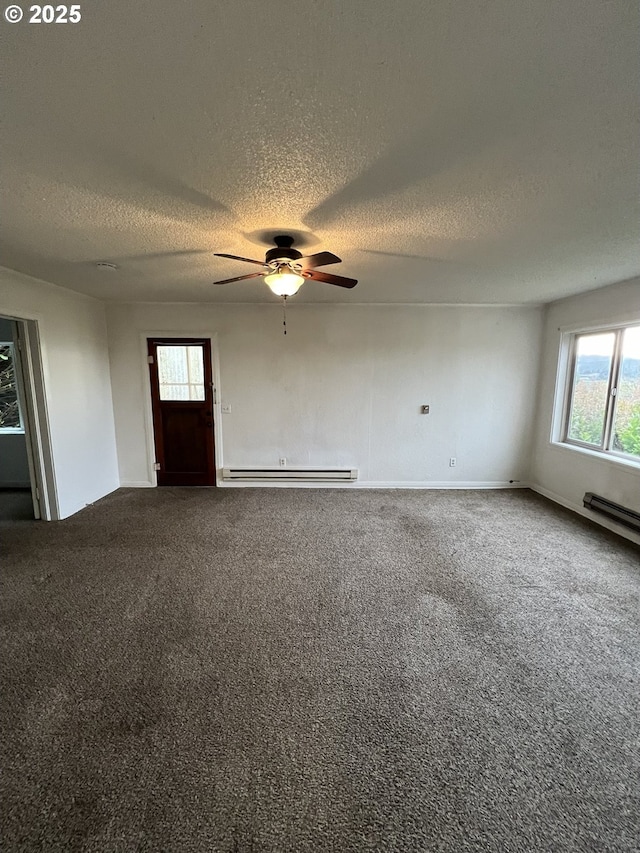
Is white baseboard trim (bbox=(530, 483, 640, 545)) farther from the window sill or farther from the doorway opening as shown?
the doorway opening

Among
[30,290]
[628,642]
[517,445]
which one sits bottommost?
[628,642]

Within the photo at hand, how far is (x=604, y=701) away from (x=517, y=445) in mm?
3505

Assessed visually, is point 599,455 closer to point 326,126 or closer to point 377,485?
point 377,485

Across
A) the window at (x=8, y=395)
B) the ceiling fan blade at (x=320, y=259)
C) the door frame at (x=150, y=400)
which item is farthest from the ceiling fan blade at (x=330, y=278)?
the window at (x=8, y=395)

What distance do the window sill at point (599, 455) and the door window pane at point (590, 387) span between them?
0.12 m

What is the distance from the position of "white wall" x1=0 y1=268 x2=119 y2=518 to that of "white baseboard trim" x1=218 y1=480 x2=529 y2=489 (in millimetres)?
1538

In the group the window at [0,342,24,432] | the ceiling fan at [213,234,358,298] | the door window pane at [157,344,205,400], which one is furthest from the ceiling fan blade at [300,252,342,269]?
the window at [0,342,24,432]

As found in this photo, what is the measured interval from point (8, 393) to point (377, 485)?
5.18m

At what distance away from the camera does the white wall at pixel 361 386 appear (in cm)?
441

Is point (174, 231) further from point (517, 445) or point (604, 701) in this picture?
point (517, 445)

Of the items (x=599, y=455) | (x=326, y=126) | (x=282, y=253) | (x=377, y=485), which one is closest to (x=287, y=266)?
(x=282, y=253)

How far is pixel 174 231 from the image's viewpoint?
2158mm

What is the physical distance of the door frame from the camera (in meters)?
4.41

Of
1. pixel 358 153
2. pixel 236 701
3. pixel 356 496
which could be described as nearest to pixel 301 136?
pixel 358 153
